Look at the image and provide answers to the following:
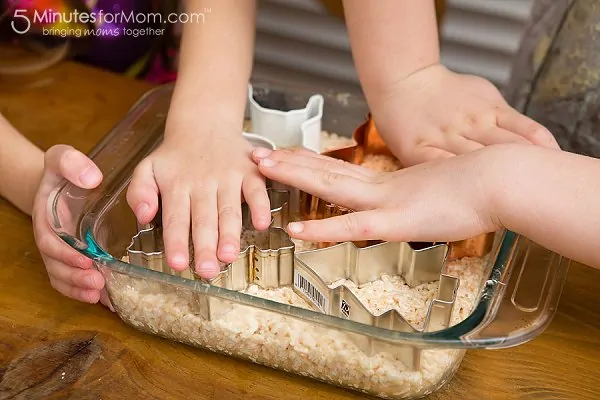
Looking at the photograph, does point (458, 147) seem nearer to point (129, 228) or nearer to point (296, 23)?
point (129, 228)

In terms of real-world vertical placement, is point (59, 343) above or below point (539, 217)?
below

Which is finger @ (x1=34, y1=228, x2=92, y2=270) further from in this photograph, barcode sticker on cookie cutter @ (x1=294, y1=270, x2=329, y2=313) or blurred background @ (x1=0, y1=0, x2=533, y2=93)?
blurred background @ (x1=0, y1=0, x2=533, y2=93)

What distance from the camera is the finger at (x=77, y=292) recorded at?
0.60m

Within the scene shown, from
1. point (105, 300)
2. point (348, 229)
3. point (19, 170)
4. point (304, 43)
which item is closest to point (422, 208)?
point (348, 229)

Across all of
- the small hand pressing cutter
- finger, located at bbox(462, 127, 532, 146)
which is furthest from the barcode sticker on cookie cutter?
finger, located at bbox(462, 127, 532, 146)

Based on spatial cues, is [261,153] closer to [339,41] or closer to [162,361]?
[162,361]

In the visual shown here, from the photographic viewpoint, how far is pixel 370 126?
740 millimetres

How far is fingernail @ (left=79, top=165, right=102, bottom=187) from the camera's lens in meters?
0.61

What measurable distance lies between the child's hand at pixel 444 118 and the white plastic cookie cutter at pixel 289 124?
0.06 metres

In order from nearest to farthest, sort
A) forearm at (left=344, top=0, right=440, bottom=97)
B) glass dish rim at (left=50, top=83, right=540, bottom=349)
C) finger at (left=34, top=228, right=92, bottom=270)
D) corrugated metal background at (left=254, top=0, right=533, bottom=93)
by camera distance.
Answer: glass dish rim at (left=50, top=83, right=540, bottom=349) → finger at (left=34, top=228, right=92, bottom=270) → forearm at (left=344, top=0, right=440, bottom=97) → corrugated metal background at (left=254, top=0, right=533, bottom=93)

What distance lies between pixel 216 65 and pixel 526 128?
29cm

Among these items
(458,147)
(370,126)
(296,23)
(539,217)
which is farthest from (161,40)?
(539,217)

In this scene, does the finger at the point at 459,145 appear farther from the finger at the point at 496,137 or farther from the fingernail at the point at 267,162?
the fingernail at the point at 267,162

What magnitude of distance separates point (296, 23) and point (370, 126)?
0.33m
